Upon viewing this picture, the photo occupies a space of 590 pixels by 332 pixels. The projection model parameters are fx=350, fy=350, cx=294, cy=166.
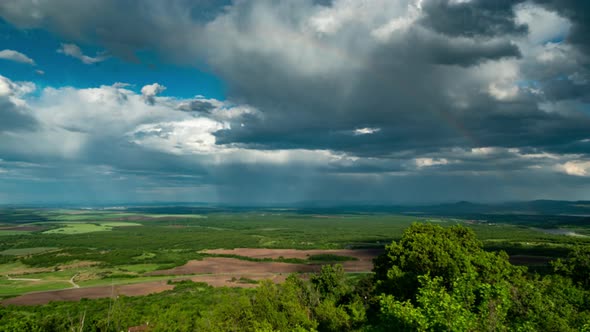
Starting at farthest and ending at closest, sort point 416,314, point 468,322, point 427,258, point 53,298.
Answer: point 53,298 < point 427,258 < point 416,314 < point 468,322

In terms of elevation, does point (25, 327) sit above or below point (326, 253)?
above

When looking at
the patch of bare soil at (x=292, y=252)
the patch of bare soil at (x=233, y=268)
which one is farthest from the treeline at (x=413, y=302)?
the patch of bare soil at (x=292, y=252)

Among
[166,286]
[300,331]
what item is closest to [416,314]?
[300,331]

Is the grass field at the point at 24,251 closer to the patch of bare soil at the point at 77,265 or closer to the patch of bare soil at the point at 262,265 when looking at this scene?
the patch of bare soil at the point at 77,265

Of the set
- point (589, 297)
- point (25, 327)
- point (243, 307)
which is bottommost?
point (25, 327)

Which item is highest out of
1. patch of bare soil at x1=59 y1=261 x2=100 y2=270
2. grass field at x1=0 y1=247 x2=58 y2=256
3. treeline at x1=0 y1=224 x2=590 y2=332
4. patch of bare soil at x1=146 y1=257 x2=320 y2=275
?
treeline at x1=0 y1=224 x2=590 y2=332

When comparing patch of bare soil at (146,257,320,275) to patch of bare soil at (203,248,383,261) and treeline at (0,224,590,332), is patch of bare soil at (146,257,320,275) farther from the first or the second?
treeline at (0,224,590,332)

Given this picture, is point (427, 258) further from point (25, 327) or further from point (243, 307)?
point (25, 327)

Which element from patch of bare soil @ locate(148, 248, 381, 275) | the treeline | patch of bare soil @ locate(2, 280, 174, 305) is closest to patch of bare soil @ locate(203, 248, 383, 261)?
patch of bare soil @ locate(148, 248, 381, 275)

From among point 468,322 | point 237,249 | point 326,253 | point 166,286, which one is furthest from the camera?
point 237,249
